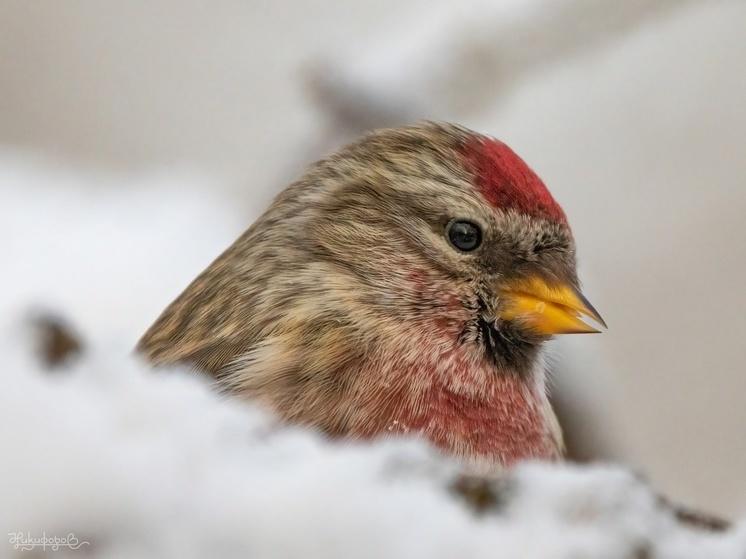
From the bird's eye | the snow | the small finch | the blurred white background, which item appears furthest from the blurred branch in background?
the snow

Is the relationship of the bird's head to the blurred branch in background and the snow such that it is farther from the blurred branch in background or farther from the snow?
the snow

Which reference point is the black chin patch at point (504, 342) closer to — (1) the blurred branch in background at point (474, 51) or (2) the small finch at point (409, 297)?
(2) the small finch at point (409, 297)

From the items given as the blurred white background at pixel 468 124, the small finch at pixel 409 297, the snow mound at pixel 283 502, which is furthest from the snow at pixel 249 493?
the blurred white background at pixel 468 124

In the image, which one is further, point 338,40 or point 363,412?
point 338,40

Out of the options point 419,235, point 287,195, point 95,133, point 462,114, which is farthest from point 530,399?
point 95,133

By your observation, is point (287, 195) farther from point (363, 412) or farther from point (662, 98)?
point (662, 98)

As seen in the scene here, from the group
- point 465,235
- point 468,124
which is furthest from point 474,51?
point 465,235

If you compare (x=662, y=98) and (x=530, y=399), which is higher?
(x=662, y=98)
